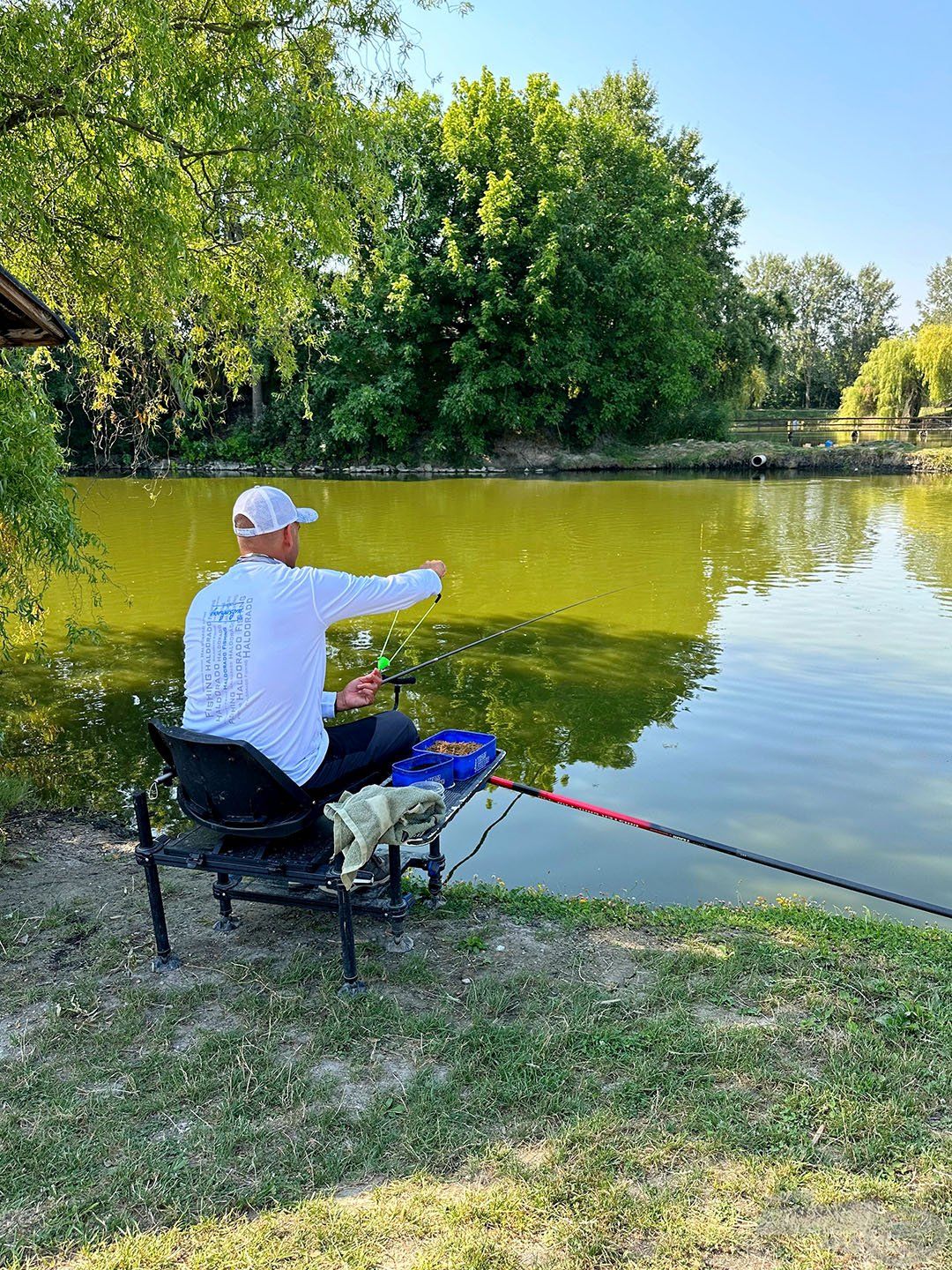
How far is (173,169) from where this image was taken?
6.35 metres

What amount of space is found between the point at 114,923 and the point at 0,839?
1.23 metres

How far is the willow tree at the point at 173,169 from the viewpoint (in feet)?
18.5

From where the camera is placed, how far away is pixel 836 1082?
262 centimetres

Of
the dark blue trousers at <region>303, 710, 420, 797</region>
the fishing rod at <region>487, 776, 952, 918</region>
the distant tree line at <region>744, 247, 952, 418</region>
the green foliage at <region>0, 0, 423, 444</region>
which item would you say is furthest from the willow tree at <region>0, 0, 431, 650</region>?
the distant tree line at <region>744, 247, 952, 418</region>

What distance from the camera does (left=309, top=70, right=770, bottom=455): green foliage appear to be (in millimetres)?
32750

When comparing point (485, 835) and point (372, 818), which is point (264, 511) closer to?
point (372, 818)

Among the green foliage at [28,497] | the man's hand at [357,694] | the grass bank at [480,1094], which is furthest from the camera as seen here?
the green foliage at [28,497]

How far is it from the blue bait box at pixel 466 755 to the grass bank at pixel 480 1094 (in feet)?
2.00

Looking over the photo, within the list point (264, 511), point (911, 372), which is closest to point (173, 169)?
point (264, 511)

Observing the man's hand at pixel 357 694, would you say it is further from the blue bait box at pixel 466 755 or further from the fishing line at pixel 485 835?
the fishing line at pixel 485 835

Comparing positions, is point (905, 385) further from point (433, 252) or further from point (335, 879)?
point (335, 879)

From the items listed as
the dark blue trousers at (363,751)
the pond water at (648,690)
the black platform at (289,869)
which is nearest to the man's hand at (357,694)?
the dark blue trousers at (363,751)

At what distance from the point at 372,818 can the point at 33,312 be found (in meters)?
2.97

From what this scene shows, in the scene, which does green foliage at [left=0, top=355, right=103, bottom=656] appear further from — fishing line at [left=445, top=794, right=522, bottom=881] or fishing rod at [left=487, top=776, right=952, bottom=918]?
fishing rod at [left=487, top=776, right=952, bottom=918]
